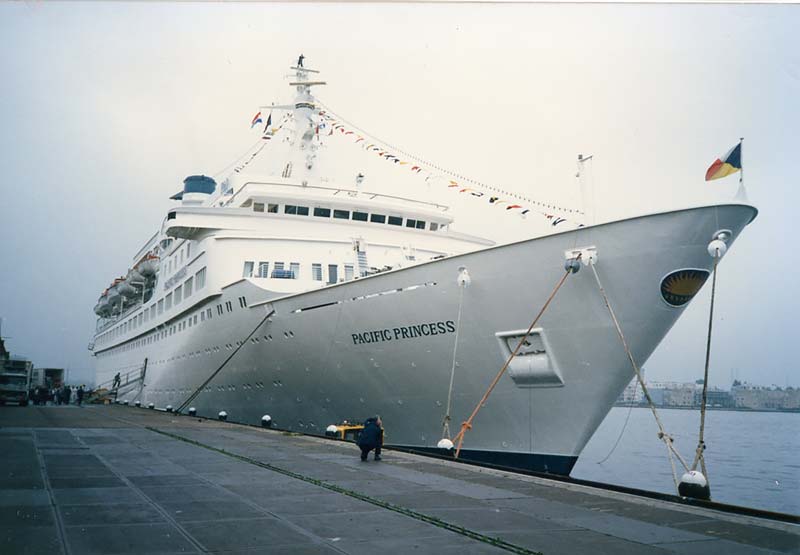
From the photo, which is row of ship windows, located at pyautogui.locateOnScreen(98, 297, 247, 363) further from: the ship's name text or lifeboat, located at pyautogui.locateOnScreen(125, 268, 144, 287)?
the ship's name text

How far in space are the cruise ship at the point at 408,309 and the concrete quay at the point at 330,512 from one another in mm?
2231

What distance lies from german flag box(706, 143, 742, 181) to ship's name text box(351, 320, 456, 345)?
4.85 metres

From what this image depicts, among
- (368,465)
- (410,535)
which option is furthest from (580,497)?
(368,465)

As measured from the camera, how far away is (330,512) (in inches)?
246

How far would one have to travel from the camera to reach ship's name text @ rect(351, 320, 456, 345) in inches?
476

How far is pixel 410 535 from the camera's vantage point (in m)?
5.38

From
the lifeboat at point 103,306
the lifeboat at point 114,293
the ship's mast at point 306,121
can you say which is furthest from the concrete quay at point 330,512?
the lifeboat at point 103,306

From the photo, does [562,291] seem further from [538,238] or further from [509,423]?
[509,423]

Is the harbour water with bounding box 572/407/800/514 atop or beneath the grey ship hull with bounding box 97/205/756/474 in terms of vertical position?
beneath

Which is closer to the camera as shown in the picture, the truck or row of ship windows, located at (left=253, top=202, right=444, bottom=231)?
row of ship windows, located at (left=253, top=202, right=444, bottom=231)

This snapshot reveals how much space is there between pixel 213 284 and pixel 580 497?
14.2 m

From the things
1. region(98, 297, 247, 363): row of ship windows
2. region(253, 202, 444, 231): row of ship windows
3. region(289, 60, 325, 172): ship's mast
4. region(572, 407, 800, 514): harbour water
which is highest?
region(289, 60, 325, 172): ship's mast

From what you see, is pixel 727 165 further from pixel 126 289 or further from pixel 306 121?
pixel 126 289

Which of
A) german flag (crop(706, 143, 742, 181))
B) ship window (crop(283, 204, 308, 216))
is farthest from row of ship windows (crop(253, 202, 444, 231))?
german flag (crop(706, 143, 742, 181))
